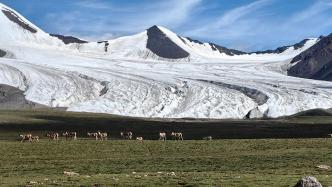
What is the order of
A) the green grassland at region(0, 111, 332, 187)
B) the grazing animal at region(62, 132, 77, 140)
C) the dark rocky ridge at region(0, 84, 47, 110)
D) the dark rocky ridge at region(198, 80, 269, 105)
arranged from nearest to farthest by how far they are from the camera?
the green grassland at region(0, 111, 332, 187)
the grazing animal at region(62, 132, 77, 140)
the dark rocky ridge at region(0, 84, 47, 110)
the dark rocky ridge at region(198, 80, 269, 105)

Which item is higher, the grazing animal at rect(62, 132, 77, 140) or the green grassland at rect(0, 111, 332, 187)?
the grazing animal at rect(62, 132, 77, 140)

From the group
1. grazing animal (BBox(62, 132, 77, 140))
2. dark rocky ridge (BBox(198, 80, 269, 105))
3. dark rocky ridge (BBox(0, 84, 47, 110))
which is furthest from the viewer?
dark rocky ridge (BBox(198, 80, 269, 105))

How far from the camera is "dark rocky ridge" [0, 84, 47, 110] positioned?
138 meters

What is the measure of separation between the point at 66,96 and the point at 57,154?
330 ft

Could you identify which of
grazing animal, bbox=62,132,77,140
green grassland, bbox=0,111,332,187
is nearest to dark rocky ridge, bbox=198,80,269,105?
grazing animal, bbox=62,132,77,140

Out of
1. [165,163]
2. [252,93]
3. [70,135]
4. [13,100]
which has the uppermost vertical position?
[252,93]

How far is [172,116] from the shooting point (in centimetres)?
13912

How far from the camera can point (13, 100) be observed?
5640 inches

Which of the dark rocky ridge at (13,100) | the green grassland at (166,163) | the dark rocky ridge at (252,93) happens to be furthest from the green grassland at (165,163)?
the dark rocky ridge at (252,93)

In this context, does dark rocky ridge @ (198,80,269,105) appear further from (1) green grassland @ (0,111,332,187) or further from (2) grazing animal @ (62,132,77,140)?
(1) green grassland @ (0,111,332,187)

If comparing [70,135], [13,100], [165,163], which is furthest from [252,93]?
[165,163]

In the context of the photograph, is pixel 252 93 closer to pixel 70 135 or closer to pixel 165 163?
pixel 70 135

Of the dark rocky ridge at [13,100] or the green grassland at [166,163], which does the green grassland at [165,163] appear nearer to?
the green grassland at [166,163]

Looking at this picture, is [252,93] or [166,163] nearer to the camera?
[166,163]
